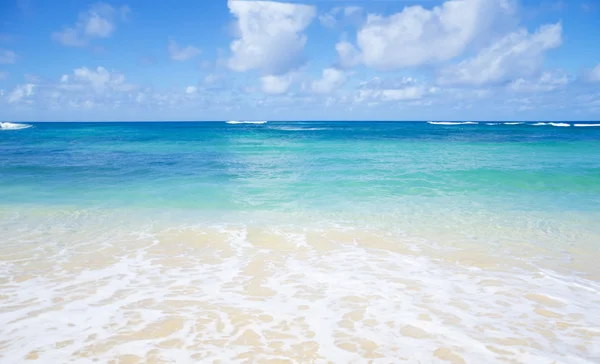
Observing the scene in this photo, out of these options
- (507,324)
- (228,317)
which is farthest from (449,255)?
(228,317)

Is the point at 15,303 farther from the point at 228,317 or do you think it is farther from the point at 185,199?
the point at 185,199

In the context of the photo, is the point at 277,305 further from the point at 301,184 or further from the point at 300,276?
the point at 301,184

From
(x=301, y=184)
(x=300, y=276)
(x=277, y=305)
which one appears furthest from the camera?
(x=301, y=184)

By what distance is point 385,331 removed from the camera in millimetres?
4344

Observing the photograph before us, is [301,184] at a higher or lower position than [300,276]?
higher

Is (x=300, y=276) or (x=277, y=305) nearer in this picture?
(x=277, y=305)

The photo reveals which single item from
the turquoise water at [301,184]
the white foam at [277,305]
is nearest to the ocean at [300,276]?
the white foam at [277,305]

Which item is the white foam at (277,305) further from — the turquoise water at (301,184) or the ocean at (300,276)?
the turquoise water at (301,184)

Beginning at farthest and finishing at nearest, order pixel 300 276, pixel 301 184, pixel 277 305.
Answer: pixel 301 184, pixel 300 276, pixel 277 305

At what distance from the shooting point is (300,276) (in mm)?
5898

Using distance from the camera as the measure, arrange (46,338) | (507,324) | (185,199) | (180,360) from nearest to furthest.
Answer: (180,360), (46,338), (507,324), (185,199)

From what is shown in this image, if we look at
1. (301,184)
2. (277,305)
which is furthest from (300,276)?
(301,184)

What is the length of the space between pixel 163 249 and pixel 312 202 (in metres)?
5.07

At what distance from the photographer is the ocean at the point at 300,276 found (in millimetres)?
4062
